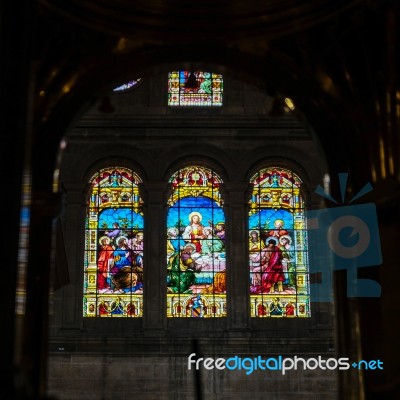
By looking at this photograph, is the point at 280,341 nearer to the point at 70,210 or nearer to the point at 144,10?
the point at 70,210

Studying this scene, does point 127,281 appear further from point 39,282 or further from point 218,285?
point 39,282

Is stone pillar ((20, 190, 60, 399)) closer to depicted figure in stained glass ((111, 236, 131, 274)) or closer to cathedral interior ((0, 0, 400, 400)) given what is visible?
cathedral interior ((0, 0, 400, 400))

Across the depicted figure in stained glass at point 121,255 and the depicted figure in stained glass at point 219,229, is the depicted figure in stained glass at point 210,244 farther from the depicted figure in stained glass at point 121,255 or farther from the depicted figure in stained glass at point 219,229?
the depicted figure in stained glass at point 121,255

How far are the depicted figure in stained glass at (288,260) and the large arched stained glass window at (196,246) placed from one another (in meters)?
1.43

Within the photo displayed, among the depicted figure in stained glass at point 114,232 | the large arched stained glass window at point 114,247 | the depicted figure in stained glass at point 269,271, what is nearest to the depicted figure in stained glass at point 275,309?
the depicted figure in stained glass at point 269,271

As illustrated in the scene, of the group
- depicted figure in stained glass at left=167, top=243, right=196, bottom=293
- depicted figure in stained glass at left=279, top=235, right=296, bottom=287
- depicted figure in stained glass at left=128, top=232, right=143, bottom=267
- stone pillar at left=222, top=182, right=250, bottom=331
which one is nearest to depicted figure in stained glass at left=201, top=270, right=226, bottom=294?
stone pillar at left=222, top=182, right=250, bottom=331

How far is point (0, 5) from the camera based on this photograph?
18.2ft

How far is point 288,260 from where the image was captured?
19328 millimetres

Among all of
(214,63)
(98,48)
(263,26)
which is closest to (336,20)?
(263,26)

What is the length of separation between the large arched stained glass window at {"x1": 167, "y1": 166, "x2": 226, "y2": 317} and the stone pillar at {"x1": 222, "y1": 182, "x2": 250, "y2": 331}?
21 cm

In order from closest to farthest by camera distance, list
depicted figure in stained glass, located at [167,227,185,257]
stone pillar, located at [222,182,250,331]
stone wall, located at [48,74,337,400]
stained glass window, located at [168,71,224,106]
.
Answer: stone wall, located at [48,74,337,400]
stone pillar, located at [222,182,250,331]
depicted figure in stained glass, located at [167,227,185,257]
stained glass window, located at [168,71,224,106]

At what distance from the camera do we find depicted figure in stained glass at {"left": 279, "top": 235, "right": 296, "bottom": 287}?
63.0 ft

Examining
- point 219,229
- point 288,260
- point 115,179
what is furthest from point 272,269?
point 115,179

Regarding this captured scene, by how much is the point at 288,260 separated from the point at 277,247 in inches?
15.8
